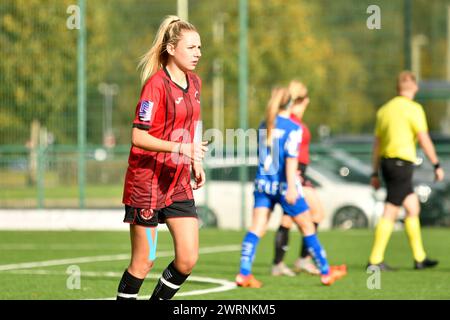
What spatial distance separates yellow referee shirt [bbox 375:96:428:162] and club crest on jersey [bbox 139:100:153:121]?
596 cm

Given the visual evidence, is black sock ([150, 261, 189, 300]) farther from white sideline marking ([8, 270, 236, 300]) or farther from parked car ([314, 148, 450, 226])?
parked car ([314, 148, 450, 226])

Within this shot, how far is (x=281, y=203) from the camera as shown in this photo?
1127 centimetres

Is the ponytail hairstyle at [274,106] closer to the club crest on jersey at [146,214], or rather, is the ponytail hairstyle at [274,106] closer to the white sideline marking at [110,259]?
the white sideline marking at [110,259]

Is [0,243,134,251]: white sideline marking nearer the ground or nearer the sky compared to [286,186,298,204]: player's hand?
nearer the ground

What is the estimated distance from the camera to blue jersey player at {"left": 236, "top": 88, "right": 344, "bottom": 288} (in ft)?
36.0

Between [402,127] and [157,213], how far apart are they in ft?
19.0

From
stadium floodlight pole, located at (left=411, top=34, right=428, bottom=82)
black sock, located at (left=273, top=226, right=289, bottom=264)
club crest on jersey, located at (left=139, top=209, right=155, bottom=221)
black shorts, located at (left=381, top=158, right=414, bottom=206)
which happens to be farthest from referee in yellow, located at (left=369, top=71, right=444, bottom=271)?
stadium floodlight pole, located at (left=411, top=34, right=428, bottom=82)

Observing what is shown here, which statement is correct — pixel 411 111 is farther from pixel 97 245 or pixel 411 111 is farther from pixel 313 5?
pixel 313 5

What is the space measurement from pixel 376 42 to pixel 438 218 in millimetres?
3585

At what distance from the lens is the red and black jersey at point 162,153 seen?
7289 millimetres

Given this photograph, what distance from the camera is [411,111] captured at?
1262 centimetres

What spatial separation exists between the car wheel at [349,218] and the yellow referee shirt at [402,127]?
8833mm

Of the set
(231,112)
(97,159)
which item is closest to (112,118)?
(97,159)

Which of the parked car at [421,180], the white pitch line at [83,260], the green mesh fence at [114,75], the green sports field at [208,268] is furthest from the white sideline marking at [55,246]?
the parked car at [421,180]
